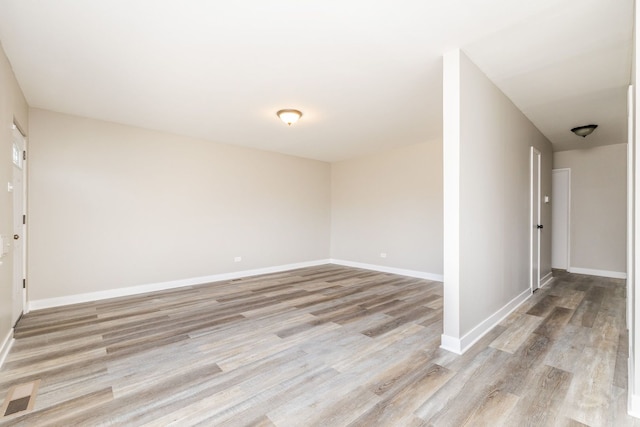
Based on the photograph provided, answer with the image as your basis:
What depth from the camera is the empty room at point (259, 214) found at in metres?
2.01

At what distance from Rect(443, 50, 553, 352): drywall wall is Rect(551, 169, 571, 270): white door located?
120 inches

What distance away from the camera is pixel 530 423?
168cm

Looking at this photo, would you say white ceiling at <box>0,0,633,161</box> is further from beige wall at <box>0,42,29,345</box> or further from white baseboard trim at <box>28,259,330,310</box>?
white baseboard trim at <box>28,259,330,310</box>

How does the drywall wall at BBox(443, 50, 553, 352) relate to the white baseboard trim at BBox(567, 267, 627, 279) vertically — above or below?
above

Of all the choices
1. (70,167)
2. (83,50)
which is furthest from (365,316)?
(70,167)

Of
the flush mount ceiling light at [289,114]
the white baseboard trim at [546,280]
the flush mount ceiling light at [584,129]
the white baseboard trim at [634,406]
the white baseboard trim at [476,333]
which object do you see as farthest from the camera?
the white baseboard trim at [546,280]

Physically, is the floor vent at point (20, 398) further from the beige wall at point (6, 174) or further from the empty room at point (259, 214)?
the beige wall at point (6, 174)

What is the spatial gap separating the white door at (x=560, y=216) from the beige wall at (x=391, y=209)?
108 inches

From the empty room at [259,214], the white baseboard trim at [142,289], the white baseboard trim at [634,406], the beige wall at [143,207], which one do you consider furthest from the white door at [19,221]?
the white baseboard trim at [634,406]

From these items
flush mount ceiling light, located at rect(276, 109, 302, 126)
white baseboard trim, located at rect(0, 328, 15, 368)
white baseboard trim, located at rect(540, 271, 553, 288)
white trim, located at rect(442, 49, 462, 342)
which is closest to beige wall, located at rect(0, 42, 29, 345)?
white baseboard trim, located at rect(0, 328, 15, 368)

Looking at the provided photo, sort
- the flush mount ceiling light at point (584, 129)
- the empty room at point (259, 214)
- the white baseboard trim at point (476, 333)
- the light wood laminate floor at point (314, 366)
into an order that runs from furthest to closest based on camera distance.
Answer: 1. the flush mount ceiling light at point (584, 129)
2. the white baseboard trim at point (476, 333)
3. the empty room at point (259, 214)
4. the light wood laminate floor at point (314, 366)

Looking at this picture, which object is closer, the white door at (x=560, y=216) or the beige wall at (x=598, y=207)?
the beige wall at (x=598, y=207)

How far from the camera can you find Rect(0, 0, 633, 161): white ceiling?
6.88 ft

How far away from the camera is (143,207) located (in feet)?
15.3
